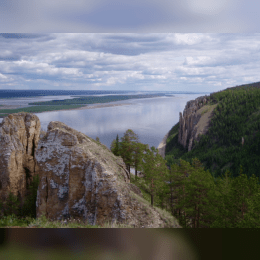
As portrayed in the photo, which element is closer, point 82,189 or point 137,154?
point 82,189

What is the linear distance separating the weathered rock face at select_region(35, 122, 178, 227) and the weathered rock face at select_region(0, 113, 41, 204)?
3.18 m

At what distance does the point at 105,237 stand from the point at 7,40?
2.73 meters

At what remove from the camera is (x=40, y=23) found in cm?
222

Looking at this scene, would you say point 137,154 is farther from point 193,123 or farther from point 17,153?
point 193,123

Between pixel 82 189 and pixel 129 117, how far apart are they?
5.67 feet

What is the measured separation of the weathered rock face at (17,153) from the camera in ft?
24.2

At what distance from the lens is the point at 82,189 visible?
3.99 metres

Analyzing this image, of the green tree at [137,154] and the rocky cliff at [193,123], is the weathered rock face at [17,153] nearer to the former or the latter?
the green tree at [137,154]

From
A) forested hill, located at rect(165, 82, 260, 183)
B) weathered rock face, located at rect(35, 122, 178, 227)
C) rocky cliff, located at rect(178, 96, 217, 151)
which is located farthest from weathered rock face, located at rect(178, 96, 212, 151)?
weathered rock face, located at rect(35, 122, 178, 227)

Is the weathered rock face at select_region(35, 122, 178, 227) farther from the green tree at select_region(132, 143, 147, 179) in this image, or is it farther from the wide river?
the green tree at select_region(132, 143, 147, 179)

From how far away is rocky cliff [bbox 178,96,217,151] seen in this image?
1183 inches

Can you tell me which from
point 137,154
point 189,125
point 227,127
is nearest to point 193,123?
point 189,125

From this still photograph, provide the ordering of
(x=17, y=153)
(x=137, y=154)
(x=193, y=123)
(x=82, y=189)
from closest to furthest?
(x=82, y=189)
(x=137, y=154)
(x=17, y=153)
(x=193, y=123)

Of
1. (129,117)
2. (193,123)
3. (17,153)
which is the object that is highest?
(129,117)
